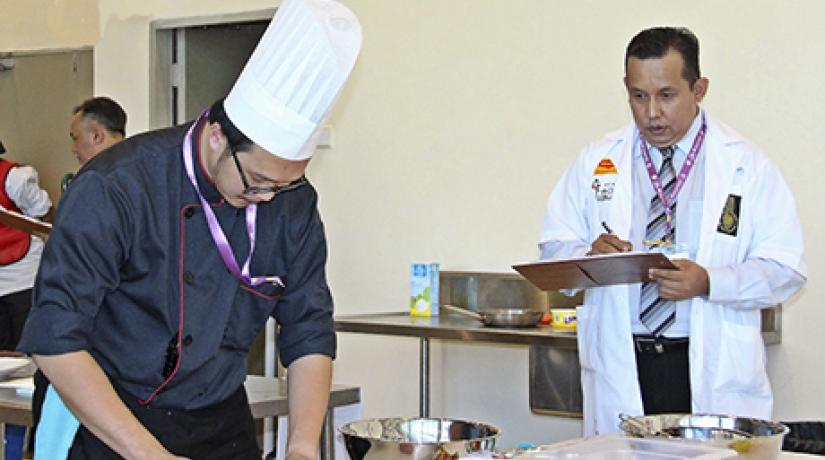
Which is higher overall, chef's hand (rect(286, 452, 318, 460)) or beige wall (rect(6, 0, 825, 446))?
beige wall (rect(6, 0, 825, 446))

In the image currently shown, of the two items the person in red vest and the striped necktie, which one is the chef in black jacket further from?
the person in red vest

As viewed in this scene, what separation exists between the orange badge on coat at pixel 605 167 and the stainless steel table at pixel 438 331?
778mm

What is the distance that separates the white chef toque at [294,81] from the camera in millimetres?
1833

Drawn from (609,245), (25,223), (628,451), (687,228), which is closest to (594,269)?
(609,245)

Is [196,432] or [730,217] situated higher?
[730,217]

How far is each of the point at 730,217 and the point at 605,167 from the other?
321mm

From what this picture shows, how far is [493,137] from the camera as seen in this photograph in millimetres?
4398

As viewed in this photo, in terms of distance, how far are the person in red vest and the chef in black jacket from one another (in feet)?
10.8

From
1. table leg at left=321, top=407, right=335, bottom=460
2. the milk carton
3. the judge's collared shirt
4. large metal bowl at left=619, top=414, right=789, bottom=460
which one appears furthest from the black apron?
the milk carton

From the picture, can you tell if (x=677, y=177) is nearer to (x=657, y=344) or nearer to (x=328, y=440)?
(x=657, y=344)

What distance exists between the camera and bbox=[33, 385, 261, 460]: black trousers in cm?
195

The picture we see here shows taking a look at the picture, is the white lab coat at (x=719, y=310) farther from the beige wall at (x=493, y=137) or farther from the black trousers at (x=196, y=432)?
the beige wall at (x=493, y=137)

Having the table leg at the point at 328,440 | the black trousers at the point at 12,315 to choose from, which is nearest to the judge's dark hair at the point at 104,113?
the black trousers at the point at 12,315

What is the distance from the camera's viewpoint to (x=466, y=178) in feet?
14.7
